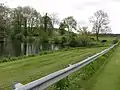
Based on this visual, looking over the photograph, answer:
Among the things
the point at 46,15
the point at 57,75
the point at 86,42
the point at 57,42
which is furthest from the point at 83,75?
the point at 46,15

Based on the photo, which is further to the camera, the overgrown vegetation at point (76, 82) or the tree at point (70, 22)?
the tree at point (70, 22)

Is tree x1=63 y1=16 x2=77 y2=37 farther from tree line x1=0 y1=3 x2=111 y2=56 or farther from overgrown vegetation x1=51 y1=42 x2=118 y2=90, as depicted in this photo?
overgrown vegetation x1=51 y1=42 x2=118 y2=90

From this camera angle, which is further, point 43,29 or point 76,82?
point 43,29

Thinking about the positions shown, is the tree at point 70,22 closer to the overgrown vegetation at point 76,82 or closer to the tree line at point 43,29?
the tree line at point 43,29

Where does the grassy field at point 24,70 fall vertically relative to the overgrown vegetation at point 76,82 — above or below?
below

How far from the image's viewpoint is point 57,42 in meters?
94.9

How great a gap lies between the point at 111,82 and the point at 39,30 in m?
94.9

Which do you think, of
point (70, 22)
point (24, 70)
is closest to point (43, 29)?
point (70, 22)

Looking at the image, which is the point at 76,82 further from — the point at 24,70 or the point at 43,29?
the point at 43,29

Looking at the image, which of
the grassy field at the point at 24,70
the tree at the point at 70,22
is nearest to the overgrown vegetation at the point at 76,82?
the grassy field at the point at 24,70

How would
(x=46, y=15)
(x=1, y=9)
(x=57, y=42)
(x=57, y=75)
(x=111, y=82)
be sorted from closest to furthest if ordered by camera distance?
(x=57, y=75) < (x=111, y=82) < (x=1, y=9) < (x=57, y=42) < (x=46, y=15)

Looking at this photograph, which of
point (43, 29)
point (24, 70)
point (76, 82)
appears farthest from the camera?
point (43, 29)

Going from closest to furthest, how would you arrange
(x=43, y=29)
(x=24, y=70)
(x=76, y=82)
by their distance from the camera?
(x=76, y=82)
(x=24, y=70)
(x=43, y=29)

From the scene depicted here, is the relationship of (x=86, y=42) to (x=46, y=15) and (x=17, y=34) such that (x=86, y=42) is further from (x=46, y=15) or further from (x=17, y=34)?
(x=46, y=15)
